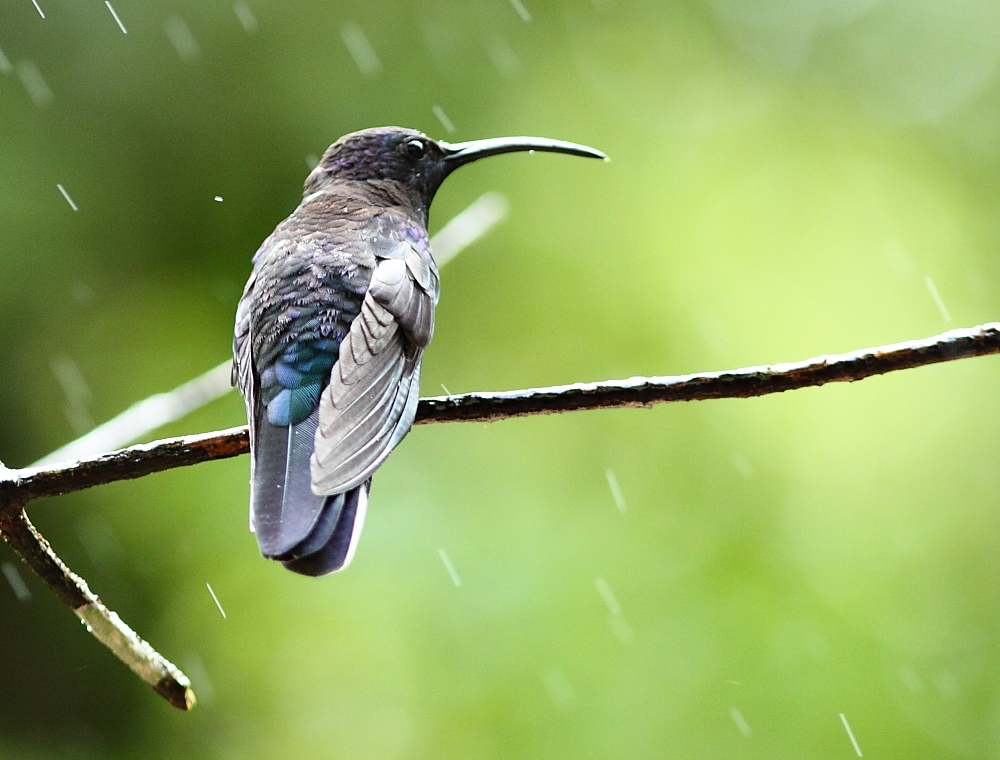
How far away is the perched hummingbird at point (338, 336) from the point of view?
68.8 inches

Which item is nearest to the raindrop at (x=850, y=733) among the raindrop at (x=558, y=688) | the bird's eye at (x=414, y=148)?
the raindrop at (x=558, y=688)

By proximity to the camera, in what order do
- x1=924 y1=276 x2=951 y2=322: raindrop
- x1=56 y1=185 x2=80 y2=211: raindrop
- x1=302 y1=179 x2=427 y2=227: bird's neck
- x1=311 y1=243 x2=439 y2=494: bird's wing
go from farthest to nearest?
1. x1=924 y1=276 x2=951 y2=322: raindrop
2. x1=56 y1=185 x2=80 y2=211: raindrop
3. x1=302 y1=179 x2=427 y2=227: bird's neck
4. x1=311 y1=243 x2=439 y2=494: bird's wing

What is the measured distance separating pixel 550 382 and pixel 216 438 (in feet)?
16.1

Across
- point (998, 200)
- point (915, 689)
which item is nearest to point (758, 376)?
point (915, 689)

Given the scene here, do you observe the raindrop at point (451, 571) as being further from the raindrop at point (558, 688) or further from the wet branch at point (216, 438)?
the wet branch at point (216, 438)

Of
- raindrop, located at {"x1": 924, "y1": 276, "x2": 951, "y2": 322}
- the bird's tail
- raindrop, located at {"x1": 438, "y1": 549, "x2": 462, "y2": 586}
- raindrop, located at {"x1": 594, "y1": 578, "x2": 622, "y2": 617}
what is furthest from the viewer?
raindrop, located at {"x1": 924, "y1": 276, "x2": 951, "y2": 322}

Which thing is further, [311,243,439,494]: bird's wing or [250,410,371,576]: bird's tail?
[311,243,439,494]: bird's wing

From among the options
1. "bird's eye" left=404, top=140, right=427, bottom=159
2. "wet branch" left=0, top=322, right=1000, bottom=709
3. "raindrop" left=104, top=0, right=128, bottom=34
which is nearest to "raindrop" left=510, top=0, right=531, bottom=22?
"raindrop" left=104, top=0, right=128, bottom=34

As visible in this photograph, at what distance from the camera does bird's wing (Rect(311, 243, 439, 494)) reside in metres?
1.82

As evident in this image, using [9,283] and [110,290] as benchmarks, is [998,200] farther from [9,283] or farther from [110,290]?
[9,283]

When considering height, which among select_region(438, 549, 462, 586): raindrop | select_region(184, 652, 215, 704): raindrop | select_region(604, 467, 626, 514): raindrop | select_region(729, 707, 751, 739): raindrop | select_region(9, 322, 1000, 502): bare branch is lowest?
select_region(729, 707, 751, 739): raindrop

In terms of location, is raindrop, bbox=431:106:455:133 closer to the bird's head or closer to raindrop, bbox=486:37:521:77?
raindrop, bbox=486:37:521:77

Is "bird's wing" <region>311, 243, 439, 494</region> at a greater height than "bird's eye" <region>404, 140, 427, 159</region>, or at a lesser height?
lesser

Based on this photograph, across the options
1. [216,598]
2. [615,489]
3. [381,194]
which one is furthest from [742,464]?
[381,194]
